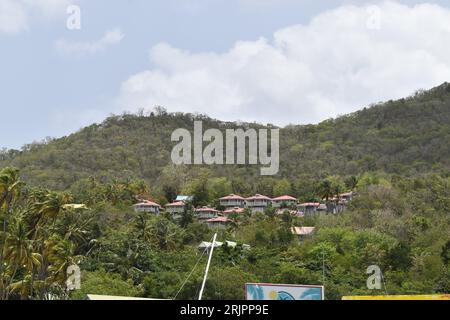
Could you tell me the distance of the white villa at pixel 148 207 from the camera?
269ft

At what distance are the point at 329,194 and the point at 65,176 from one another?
3865 centimetres

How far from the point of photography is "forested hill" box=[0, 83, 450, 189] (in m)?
106

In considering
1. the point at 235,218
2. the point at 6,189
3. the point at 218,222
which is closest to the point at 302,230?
the point at 235,218

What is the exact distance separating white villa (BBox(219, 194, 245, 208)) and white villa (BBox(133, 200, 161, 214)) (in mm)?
9130

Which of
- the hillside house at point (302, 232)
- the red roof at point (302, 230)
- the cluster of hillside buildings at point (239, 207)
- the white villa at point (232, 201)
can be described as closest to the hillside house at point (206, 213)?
the cluster of hillside buildings at point (239, 207)

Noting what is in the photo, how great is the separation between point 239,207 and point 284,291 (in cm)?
7304

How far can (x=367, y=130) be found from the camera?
5049 inches

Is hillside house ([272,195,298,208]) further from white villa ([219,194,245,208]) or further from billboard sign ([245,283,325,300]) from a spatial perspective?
billboard sign ([245,283,325,300])

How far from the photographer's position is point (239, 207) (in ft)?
298

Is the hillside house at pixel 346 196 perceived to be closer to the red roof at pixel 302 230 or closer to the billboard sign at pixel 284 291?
the red roof at pixel 302 230

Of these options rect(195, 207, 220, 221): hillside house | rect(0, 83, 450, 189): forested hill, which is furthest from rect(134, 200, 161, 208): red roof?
rect(0, 83, 450, 189): forested hill
